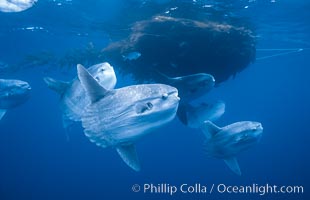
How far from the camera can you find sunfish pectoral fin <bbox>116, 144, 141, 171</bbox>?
3864 mm

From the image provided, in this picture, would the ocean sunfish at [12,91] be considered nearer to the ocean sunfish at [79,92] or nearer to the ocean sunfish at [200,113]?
the ocean sunfish at [79,92]

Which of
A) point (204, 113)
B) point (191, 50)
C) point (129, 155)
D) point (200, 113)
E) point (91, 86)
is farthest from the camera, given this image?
point (191, 50)

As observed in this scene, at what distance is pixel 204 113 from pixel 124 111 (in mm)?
4027

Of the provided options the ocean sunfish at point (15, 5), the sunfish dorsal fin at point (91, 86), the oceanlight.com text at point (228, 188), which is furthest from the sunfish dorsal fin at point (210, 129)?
the ocean sunfish at point (15, 5)

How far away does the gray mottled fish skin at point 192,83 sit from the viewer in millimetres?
6523

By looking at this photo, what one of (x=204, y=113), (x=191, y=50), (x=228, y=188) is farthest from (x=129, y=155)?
(x=228, y=188)

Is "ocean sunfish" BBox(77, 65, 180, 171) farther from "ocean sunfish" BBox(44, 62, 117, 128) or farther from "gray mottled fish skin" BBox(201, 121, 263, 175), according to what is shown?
"gray mottled fish skin" BBox(201, 121, 263, 175)

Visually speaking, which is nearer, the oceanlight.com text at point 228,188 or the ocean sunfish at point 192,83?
the ocean sunfish at point 192,83

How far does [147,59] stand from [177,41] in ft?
4.43

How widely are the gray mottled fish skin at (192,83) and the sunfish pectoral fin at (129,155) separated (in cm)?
293

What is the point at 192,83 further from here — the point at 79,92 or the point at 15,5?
the point at 15,5

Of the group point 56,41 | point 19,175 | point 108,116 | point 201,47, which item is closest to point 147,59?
point 201,47

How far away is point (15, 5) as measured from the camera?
53.1 feet

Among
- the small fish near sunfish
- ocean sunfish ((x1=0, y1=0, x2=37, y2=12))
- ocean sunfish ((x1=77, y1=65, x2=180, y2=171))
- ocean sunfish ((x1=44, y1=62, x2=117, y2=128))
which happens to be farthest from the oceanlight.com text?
ocean sunfish ((x1=0, y1=0, x2=37, y2=12))
